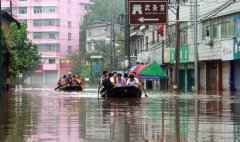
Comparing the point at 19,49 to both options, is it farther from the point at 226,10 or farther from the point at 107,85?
the point at 107,85

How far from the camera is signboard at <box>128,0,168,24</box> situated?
133ft

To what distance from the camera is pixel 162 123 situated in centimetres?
1667

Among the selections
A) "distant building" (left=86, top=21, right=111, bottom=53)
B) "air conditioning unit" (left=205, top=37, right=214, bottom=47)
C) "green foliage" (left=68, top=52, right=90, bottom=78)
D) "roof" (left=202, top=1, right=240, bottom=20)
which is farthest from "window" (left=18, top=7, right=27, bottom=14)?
"roof" (left=202, top=1, right=240, bottom=20)

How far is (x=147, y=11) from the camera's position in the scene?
4116cm

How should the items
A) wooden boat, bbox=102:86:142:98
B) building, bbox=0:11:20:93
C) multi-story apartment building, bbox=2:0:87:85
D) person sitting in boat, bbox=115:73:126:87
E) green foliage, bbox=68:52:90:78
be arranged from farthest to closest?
1. multi-story apartment building, bbox=2:0:87:85
2. green foliage, bbox=68:52:90:78
3. building, bbox=0:11:20:93
4. person sitting in boat, bbox=115:73:126:87
5. wooden boat, bbox=102:86:142:98

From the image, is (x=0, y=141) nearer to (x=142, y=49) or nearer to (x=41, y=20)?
(x=142, y=49)

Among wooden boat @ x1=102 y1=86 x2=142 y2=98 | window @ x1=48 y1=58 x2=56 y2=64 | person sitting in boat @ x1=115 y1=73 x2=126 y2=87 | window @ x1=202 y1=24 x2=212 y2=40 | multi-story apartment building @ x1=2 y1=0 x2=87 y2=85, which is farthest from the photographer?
multi-story apartment building @ x1=2 y1=0 x2=87 y2=85

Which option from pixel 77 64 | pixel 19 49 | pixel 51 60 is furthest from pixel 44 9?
pixel 19 49

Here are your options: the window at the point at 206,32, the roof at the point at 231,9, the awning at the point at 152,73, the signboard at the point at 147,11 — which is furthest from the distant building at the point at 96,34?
the signboard at the point at 147,11

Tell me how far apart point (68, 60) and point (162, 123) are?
12119cm

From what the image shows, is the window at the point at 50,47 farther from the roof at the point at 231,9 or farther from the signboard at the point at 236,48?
the signboard at the point at 236,48

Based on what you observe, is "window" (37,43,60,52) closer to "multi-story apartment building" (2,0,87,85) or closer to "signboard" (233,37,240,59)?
"multi-story apartment building" (2,0,87,85)

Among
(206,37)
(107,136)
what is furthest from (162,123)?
(206,37)

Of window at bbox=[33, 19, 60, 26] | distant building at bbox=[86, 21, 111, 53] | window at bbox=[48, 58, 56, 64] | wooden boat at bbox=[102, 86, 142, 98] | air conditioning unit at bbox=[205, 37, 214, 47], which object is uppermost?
window at bbox=[33, 19, 60, 26]
